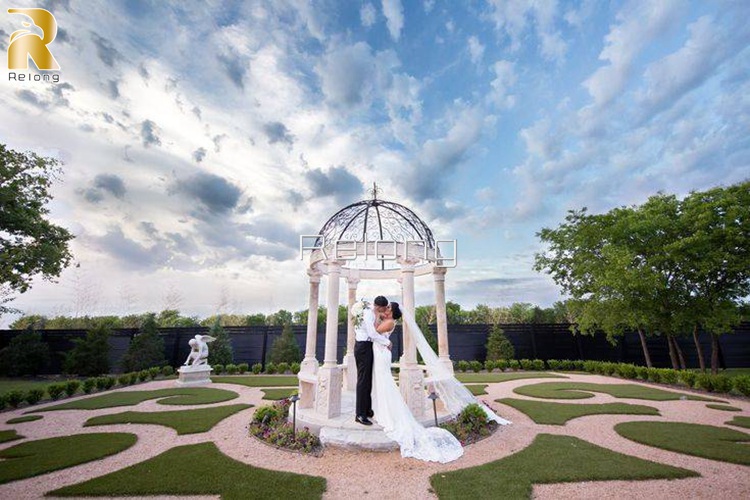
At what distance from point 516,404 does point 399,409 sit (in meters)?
5.56

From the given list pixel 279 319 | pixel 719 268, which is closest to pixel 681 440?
pixel 719 268

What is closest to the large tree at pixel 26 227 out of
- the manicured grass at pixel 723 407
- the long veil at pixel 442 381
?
the long veil at pixel 442 381

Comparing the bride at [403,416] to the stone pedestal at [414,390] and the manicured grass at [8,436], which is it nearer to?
the stone pedestal at [414,390]

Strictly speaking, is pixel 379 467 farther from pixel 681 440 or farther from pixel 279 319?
pixel 279 319

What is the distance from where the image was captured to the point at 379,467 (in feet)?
18.8

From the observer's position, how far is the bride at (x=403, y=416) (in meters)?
6.18

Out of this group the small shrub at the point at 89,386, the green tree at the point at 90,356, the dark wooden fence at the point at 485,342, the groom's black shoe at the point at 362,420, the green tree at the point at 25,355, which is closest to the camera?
the groom's black shoe at the point at 362,420

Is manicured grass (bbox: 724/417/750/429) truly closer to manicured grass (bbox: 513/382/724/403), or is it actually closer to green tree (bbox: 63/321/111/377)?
Result: manicured grass (bbox: 513/382/724/403)

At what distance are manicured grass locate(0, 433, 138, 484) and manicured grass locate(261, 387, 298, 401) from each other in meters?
5.13

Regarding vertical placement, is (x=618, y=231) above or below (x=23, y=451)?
above

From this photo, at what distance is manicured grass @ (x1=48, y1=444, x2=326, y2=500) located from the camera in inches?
190

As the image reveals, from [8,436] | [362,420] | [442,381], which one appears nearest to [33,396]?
[8,436]

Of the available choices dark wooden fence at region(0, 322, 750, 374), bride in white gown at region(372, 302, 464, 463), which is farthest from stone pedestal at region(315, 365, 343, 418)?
dark wooden fence at region(0, 322, 750, 374)

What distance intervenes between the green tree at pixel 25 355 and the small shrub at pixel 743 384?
3295 centimetres
